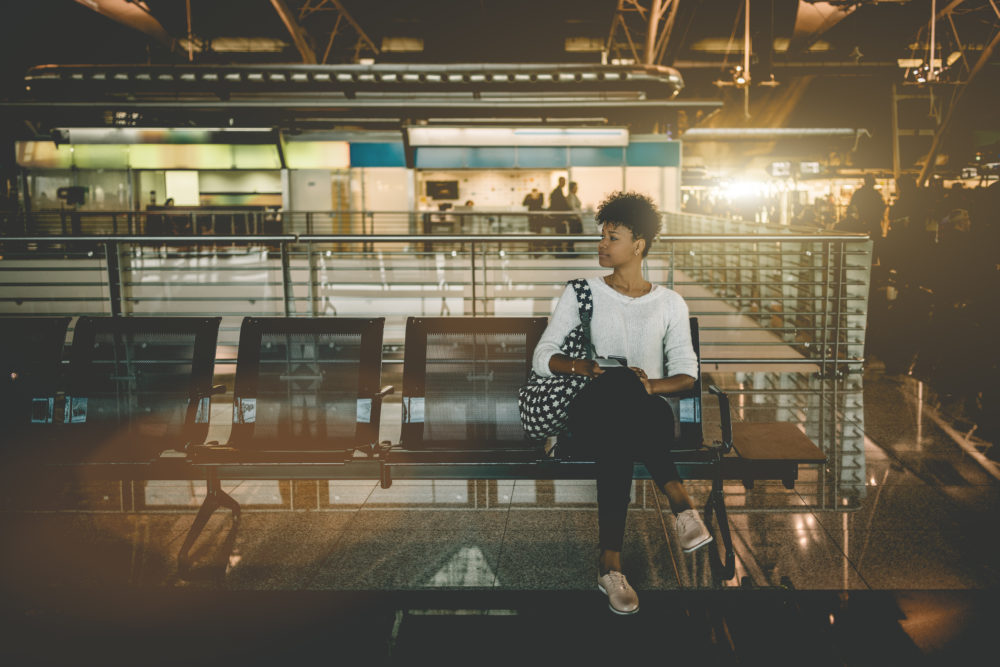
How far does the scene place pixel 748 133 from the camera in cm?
2723

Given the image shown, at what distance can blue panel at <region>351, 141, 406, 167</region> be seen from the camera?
830 inches

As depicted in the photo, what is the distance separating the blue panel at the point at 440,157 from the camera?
20.7m

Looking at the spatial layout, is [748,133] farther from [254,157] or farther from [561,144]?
[254,157]

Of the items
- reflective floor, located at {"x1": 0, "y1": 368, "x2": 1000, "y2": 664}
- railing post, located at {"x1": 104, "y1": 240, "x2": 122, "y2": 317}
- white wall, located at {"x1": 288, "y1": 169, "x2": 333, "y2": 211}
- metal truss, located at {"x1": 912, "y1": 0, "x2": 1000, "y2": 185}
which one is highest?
metal truss, located at {"x1": 912, "y1": 0, "x2": 1000, "y2": 185}

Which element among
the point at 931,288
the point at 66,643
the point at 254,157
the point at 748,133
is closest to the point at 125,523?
the point at 66,643

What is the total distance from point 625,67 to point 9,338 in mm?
13749

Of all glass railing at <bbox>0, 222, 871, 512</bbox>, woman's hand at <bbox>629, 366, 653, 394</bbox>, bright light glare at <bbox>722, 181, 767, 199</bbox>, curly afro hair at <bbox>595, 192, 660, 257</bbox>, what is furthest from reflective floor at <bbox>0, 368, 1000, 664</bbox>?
bright light glare at <bbox>722, 181, 767, 199</bbox>

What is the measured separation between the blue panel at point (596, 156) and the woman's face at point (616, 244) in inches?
714

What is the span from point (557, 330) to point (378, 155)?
19200mm

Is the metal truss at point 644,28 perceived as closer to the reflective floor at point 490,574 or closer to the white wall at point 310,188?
the white wall at point 310,188

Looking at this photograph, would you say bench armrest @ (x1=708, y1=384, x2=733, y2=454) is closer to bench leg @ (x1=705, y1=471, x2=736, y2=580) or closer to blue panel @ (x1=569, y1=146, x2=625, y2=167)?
bench leg @ (x1=705, y1=471, x2=736, y2=580)

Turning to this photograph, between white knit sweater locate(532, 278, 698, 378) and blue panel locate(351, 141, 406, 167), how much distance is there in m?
18.9

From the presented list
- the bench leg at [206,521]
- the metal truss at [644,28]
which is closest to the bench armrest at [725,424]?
the bench leg at [206,521]

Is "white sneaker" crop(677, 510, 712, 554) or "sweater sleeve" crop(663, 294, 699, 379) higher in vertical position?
"sweater sleeve" crop(663, 294, 699, 379)
